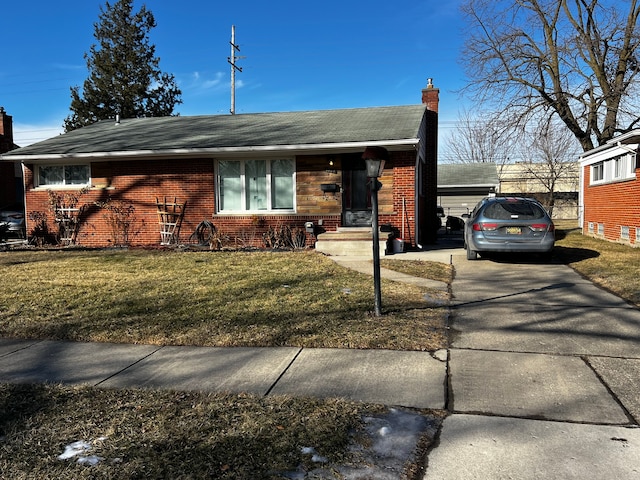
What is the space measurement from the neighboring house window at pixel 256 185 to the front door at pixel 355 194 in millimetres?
1522

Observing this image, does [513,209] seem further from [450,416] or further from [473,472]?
[473,472]

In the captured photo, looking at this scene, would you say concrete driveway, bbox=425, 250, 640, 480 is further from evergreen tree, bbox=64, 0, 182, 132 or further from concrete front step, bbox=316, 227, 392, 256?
evergreen tree, bbox=64, 0, 182, 132

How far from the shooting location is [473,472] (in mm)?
2625

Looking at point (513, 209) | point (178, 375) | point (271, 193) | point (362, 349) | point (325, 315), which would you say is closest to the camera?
point (178, 375)

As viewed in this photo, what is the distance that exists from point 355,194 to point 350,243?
199cm

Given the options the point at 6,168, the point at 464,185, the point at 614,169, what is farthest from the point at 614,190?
the point at 6,168

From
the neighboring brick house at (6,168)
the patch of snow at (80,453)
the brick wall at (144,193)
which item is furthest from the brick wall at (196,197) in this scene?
the neighboring brick house at (6,168)

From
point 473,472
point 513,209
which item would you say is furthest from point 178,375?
point 513,209

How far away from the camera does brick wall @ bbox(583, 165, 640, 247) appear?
42.6 ft

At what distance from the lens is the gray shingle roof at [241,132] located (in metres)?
13.1

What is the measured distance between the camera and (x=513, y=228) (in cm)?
991

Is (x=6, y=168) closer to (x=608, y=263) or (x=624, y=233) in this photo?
(x=608, y=263)

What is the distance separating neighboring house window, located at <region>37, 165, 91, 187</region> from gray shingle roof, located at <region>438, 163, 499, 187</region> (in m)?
21.9

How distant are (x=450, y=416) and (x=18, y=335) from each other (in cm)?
484
